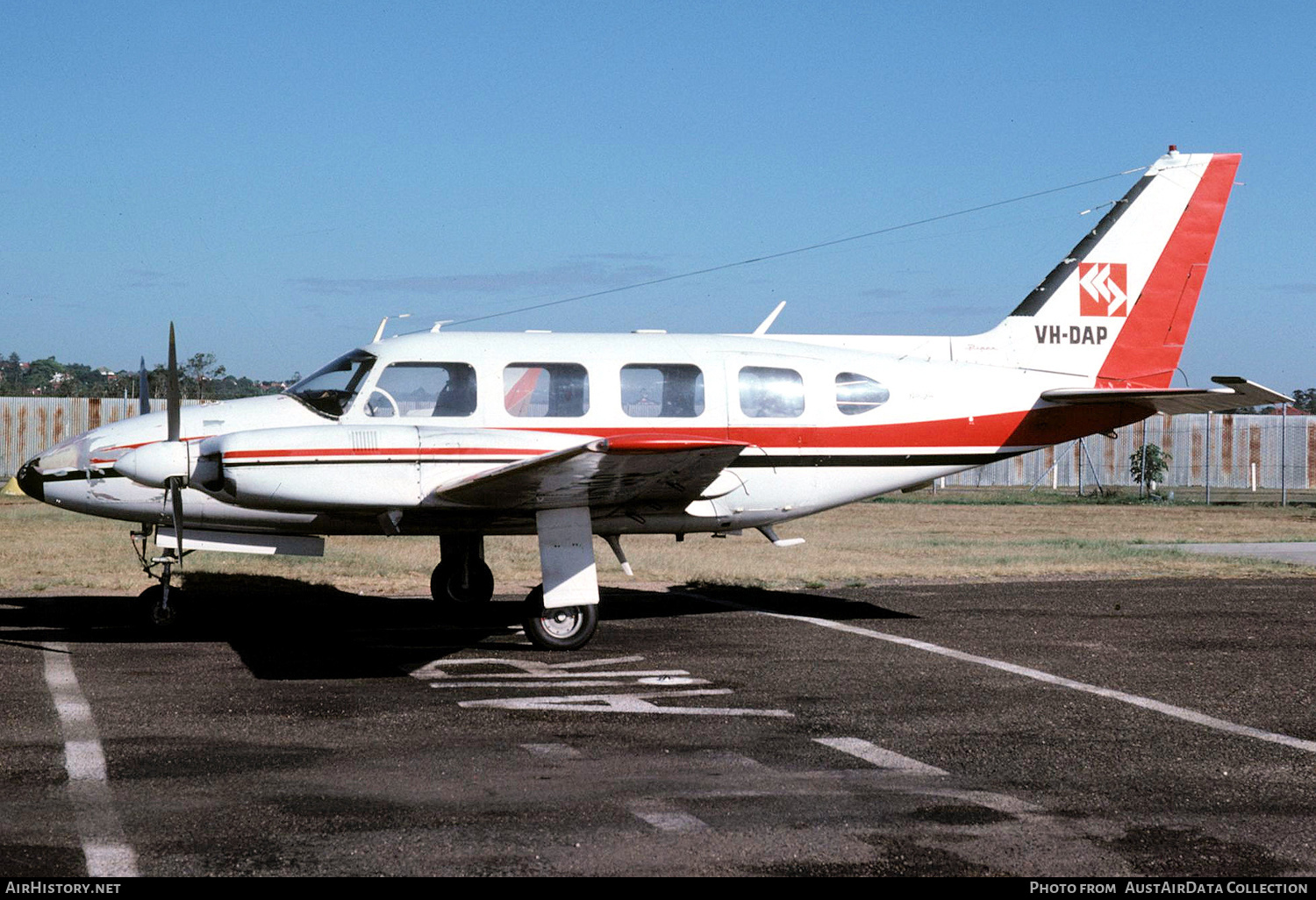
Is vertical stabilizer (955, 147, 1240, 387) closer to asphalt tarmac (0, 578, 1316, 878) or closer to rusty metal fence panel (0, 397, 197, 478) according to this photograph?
asphalt tarmac (0, 578, 1316, 878)

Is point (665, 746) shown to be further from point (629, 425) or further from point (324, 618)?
point (324, 618)

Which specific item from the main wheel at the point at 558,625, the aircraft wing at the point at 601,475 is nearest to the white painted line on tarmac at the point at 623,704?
the aircraft wing at the point at 601,475

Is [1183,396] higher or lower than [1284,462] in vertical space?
higher

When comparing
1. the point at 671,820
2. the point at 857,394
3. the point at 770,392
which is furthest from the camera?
the point at 857,394

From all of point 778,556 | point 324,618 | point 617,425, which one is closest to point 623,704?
point 617,425

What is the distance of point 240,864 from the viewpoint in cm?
552

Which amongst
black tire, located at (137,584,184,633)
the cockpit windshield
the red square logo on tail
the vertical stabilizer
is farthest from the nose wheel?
the red square logo on tail

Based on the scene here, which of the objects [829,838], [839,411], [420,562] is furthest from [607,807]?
[420,562]

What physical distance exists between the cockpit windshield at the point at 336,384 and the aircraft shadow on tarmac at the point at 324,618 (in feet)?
7.48

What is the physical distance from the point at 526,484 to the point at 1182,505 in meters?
30.8

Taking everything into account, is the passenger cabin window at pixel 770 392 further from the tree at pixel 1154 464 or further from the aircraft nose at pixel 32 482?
the tree at pixel 1154 464

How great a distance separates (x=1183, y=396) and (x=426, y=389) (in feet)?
25.9

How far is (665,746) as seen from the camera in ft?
26.5

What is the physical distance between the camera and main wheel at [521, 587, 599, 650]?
474 inches
